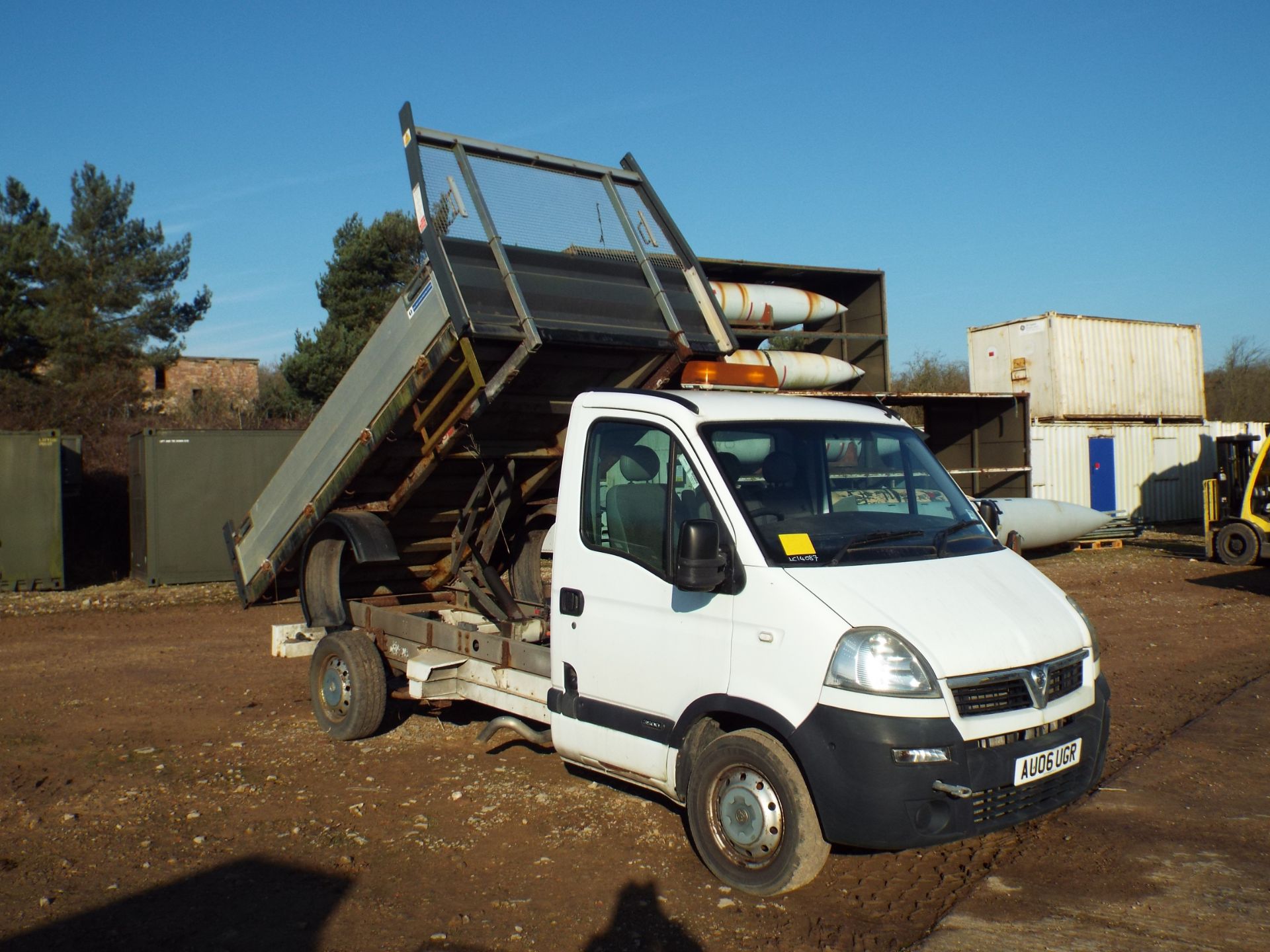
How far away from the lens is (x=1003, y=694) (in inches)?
166

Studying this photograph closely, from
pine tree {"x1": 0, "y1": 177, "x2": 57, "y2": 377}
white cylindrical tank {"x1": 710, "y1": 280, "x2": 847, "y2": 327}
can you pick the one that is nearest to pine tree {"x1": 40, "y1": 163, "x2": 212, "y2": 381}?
pine tree {"x1": 0, "y1": 177, "x2": 57, "y2": 377}

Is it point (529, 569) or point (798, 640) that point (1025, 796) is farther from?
point (529, 569)

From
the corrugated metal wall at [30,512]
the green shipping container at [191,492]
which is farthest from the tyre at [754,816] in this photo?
the corrugated metal wall at [30,512]

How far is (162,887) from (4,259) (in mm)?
30223

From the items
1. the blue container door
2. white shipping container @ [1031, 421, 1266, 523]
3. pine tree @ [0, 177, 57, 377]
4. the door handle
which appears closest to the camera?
the door handle

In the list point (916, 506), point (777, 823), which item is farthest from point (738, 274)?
point (777, 823)

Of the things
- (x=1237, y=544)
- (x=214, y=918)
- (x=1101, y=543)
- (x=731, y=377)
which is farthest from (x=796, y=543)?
(x=1101, y=543)

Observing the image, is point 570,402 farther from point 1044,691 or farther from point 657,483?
point 1044,691

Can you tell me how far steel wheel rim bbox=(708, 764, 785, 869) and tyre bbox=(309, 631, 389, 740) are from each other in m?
3.29

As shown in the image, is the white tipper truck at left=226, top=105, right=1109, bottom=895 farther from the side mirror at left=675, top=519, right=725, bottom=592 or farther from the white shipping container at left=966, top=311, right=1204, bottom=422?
the white shipping container at left=966, top=311, right=1204, bottom=422

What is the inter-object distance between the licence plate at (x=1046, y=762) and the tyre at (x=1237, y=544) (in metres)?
14.6

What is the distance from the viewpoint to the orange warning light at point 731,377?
5.93 meters

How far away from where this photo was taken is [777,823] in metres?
4.38

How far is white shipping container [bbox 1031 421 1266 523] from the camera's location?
21406 mm
